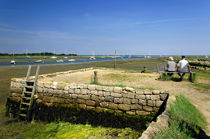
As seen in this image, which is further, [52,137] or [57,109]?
[57,109]

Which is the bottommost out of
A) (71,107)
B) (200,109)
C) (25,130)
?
(25,130)

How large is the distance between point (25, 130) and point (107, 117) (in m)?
3.64

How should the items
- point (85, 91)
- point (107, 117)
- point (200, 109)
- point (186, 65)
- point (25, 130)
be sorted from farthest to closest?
point (186, 65)
point (85, 91)
point (107, 117)
point (25, 130)
point (200, 109)

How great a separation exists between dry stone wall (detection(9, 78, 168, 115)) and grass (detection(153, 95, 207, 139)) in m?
1.43

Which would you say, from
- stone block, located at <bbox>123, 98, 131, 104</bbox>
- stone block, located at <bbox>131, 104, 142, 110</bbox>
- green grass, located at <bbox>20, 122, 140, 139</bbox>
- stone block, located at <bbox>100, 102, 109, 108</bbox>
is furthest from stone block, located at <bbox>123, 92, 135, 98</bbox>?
green grass, located at <bbox>20, 122, 140, 139</bbox>

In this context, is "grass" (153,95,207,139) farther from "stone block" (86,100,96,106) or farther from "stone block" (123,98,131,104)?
"stone block" (86,100,96,106)

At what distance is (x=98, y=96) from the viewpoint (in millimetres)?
7180

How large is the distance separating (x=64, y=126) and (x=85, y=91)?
189cm

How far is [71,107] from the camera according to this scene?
25.3 ft

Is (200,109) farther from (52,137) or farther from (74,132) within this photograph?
(52,137)

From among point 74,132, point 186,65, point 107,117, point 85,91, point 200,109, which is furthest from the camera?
point 186,65

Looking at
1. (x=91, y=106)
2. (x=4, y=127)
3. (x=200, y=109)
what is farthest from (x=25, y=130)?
(x=200, y=109)

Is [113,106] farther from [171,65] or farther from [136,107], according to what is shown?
[171,65]

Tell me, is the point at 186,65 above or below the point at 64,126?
above
